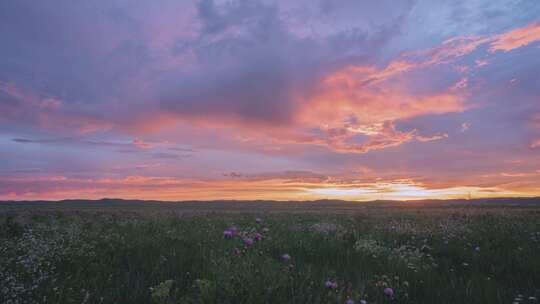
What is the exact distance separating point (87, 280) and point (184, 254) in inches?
64.5

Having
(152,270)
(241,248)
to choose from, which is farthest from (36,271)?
(241,248)

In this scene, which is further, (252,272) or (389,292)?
(252,272)

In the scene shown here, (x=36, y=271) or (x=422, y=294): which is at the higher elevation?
(x=36, y=271)

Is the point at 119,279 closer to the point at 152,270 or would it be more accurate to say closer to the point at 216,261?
the point at 152,270

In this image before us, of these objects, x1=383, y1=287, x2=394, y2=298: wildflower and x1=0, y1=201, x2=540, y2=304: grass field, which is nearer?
x1=0, y1=201, x2=540, y2=304: grass field

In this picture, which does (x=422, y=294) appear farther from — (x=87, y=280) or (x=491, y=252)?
(x=87, y=280)

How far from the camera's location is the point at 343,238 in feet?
25.4

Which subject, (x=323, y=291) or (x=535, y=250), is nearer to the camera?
(x=323, y=291)

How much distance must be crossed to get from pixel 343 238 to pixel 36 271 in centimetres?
615

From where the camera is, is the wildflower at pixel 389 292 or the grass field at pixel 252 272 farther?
the wildflower at pixel 389 292

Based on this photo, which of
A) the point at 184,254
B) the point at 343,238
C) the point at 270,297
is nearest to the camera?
the point at 270,297

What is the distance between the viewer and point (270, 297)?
366cm

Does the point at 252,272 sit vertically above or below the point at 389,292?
above

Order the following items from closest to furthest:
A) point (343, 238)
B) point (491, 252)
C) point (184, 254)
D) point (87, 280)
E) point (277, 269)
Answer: point (87, 280) < point (277, 269) < point (184, 254) < point (491, 252) < point (343, 238)
